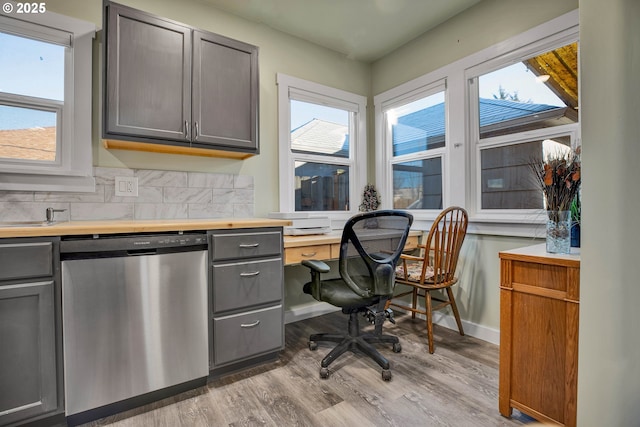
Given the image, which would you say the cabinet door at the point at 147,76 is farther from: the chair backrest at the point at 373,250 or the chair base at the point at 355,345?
the chair base at the point at 355,345

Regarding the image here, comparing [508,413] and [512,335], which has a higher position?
[512,335]

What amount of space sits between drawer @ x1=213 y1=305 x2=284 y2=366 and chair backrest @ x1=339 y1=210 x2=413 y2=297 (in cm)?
56

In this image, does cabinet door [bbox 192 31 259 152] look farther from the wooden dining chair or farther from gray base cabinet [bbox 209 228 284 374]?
the wooden dining chair

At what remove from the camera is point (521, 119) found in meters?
2.32

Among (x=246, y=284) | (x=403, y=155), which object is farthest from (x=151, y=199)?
(x=403, y=155)

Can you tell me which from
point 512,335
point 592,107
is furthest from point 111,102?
point 512,335

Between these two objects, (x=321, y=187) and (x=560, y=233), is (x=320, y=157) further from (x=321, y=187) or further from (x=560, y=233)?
(x=560, y=233)

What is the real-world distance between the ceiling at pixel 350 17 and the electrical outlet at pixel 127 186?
4.76 feet

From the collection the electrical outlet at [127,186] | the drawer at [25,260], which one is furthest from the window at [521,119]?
the drawer at [25,260]

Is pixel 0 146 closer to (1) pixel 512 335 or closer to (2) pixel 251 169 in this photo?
(2) pixel 251 169

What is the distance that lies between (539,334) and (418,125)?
84.6 inches

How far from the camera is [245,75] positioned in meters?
2.26

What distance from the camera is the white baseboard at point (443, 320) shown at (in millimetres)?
2381

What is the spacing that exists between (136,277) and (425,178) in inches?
97.3
